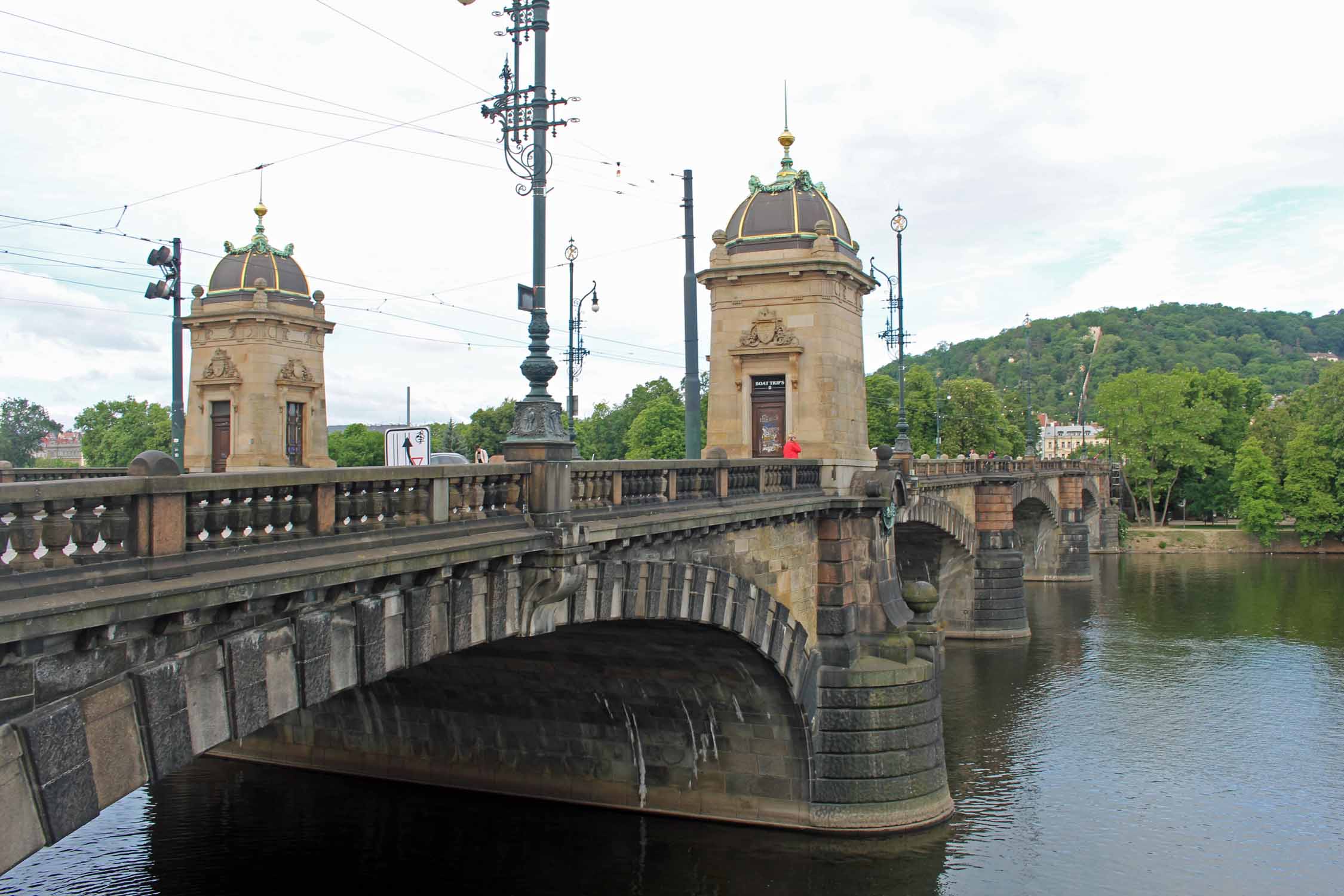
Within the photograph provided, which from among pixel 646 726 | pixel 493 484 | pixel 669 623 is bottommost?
pixel 646 726

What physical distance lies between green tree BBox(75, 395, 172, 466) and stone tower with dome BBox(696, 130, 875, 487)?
2839 cm

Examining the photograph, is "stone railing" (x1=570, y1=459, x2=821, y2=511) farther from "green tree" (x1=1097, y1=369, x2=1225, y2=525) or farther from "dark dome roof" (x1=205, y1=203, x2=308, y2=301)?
"green tree" (x1=1097, y1=369, x2=1225, y2=525)

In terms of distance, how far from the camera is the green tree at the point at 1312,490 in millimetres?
70375

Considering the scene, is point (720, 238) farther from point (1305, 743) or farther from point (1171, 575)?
point (1171, 575)

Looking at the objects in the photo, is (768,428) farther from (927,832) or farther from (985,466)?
(985,466)

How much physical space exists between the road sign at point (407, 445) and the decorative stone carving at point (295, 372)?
8526 mm

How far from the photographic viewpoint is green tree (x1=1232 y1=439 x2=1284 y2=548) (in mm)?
72750

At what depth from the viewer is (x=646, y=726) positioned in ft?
69.2

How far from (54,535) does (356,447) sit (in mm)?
45288

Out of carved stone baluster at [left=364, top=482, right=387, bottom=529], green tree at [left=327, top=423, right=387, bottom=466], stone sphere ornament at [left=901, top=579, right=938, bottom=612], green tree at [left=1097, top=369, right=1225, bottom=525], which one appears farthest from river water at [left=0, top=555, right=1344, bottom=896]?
green tree at [left=1097, top=369, right=1225, bottom=525]

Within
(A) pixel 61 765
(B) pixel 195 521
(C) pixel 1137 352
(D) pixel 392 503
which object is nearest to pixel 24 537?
(B) pixel 195 521

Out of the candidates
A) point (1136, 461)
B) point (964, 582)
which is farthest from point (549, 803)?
point (1136, 461)

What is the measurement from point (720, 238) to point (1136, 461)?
69012mm

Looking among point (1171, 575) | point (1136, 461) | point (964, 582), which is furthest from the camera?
point (1136, 461)
